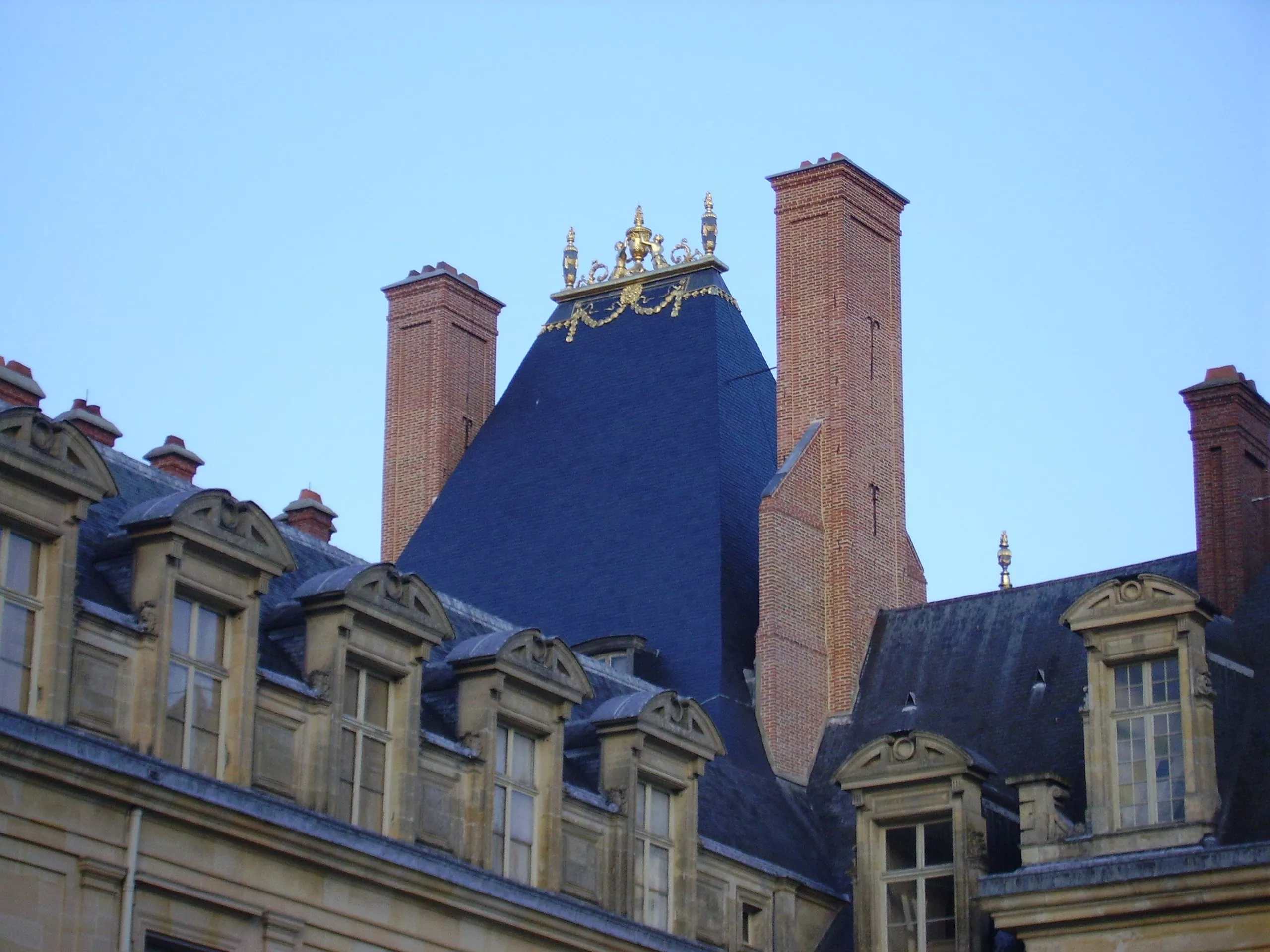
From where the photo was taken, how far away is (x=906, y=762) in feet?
91.7

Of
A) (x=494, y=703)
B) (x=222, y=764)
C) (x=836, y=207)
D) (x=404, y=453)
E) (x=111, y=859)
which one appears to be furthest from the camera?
(x=404, y=453)

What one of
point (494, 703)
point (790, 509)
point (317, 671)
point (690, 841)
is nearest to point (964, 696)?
point (790, 509)

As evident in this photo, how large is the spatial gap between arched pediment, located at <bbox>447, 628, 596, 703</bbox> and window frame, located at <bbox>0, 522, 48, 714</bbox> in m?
5.10

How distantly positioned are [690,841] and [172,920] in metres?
7.25

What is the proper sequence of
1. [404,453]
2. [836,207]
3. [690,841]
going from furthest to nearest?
[404,453] → [836,207] → [690,841]

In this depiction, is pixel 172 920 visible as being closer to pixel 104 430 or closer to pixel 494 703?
pixel 494 703

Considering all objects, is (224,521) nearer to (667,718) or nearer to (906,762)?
(667,718)

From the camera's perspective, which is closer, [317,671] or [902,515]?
[317,671]

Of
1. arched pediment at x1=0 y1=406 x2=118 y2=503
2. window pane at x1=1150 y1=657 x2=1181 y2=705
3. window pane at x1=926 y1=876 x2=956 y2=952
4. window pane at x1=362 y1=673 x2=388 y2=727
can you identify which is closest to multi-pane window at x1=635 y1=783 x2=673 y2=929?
window pane at x1=926 y1=876 x2=956 y2=952

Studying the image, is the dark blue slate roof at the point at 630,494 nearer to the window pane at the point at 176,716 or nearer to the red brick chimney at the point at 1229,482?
the red brick chimney at the point at 1229,482

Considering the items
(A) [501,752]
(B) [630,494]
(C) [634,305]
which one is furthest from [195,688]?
(C) [634,305]

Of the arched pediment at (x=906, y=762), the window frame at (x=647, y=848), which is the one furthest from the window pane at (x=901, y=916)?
the window frame at (x=647, y=848)

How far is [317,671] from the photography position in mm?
23266

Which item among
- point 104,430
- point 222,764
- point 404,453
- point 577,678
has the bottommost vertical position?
point 222,764
